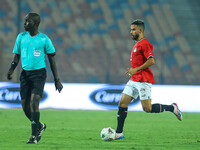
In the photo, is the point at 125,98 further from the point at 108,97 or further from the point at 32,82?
the point at 108,97

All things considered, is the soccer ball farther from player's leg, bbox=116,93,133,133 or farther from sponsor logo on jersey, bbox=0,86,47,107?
sponsor logo on jersey, bbox=0,86,47,107

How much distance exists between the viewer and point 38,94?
6734 millimetres

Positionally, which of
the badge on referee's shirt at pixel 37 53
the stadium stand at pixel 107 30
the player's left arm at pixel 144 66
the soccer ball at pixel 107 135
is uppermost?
the stadium stand at pixel 107 30

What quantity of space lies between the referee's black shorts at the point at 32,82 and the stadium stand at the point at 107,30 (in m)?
20.0

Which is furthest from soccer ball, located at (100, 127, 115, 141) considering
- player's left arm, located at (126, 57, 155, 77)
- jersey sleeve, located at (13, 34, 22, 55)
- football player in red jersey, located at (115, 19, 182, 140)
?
jersey sleeve, located at (13, 34, 22, 55)

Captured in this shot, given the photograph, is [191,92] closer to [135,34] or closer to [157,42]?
[135,34]

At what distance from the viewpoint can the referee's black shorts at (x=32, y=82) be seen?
6734 millimetres

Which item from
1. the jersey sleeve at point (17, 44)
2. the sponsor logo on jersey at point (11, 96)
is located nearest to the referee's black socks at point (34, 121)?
the jersey sleeve at point (17, 44)

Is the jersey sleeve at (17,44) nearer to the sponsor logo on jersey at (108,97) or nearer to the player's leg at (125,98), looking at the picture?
the player's leg at (125,98)

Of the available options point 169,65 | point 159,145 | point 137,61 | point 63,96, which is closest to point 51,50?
point 137,61

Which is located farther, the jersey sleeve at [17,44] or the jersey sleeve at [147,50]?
the jersey sleeve at [147,50]

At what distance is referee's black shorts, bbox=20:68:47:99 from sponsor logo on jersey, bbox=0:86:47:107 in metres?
9.42

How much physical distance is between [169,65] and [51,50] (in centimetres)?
2135

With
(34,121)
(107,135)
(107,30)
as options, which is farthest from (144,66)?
(107,30)
